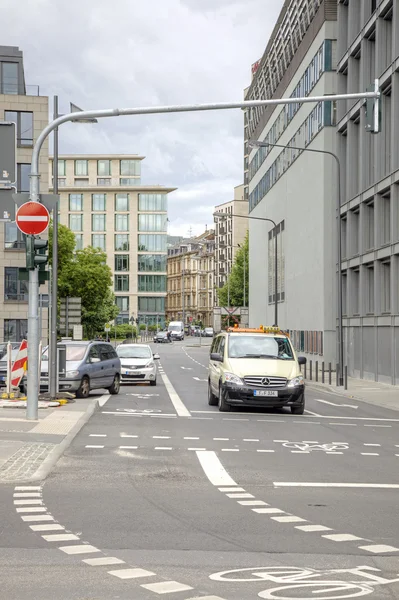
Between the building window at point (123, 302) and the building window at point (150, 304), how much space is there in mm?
1943

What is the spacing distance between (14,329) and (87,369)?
133ft

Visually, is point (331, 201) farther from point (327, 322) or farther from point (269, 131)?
point (269, 131)

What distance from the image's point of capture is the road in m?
6.43

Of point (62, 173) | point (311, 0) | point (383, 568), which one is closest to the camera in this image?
point (383, 568)

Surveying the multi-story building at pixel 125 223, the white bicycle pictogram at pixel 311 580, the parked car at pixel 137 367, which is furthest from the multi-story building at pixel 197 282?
the white bicycle pictogram at pixel 311 580

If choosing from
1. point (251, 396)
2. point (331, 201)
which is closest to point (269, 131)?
point (331, 201)

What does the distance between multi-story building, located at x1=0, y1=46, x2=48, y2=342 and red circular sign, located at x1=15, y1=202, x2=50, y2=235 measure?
4671 cm

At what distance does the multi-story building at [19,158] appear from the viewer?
211 feet

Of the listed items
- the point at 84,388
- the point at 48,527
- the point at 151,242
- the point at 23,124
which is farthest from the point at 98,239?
the point at 48,527

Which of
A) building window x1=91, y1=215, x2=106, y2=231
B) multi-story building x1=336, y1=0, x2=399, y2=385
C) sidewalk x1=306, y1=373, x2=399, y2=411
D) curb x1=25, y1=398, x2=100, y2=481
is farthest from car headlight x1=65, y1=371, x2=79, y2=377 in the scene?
building window x1=91, y1=215, x2=106, y2=231

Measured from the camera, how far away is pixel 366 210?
46281mm

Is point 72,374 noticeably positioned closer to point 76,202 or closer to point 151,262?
point 151,262

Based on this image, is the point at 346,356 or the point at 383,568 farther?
the point at 346,356

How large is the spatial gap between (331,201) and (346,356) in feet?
33.9
